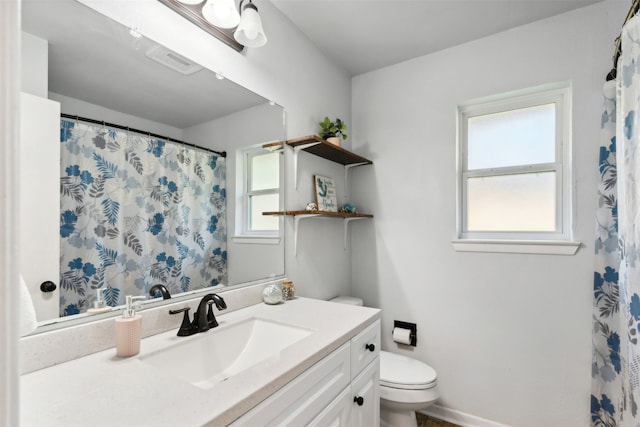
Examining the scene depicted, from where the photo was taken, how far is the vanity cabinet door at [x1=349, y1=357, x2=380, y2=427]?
119 centimetres

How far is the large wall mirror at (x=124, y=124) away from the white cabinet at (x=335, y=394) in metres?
0.61

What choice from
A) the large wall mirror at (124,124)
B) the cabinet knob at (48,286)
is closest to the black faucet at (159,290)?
the large wall mirror at (124,124)

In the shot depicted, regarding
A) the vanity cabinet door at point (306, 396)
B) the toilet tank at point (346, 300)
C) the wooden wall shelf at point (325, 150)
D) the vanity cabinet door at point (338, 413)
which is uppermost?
the wooden wall shelf at point (325, 150)

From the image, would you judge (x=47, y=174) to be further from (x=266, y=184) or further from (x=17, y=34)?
(x=266, y=184)

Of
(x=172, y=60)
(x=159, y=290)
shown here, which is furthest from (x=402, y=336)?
(x=172, y=60)

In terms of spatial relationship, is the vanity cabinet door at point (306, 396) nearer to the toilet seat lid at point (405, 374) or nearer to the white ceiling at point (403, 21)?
the toilet seat lid at point (405, 374)

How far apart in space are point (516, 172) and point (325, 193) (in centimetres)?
121

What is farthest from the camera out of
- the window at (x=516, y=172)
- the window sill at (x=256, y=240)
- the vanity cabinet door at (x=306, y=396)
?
the window at (x=516, y=172)

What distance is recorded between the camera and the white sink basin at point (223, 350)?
3.20 ft

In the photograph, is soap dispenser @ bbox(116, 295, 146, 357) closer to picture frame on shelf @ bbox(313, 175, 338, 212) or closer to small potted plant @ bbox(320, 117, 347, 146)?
picture frame on shelf @ bbox(313, 175, 338, 212)

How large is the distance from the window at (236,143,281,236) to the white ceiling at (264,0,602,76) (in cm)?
85

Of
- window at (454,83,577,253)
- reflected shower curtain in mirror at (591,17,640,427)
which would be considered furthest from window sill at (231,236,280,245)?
reflected shower curtain in mirror at (591,17,640,427)

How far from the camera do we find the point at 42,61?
0.85 m

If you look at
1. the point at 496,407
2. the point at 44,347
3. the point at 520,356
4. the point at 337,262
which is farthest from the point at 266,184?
the point at 496,407
